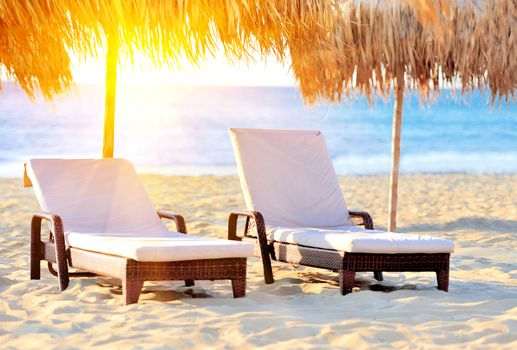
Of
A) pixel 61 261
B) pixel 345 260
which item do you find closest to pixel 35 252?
pixel 61 261

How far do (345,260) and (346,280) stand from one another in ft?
0.35

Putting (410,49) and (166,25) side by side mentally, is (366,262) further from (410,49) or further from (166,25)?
(410,49)

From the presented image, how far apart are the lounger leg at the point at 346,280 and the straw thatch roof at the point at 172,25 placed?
1.39 m

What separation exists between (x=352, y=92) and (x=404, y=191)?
229 inches

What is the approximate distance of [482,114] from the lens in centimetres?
3500

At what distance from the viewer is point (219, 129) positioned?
3312 cm

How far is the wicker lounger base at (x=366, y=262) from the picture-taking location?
438 cm

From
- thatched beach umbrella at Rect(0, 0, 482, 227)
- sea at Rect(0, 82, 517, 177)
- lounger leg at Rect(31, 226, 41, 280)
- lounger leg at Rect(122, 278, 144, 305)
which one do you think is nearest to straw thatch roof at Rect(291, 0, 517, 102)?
thatched beach umbrella at Rect(0, 0, 482, 227)

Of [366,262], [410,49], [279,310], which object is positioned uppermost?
[410,49]

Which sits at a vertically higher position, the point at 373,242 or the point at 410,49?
the point at 410,49

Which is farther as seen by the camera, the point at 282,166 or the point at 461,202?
the point at 461,202

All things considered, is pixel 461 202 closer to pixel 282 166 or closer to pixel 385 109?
pixel 282 166

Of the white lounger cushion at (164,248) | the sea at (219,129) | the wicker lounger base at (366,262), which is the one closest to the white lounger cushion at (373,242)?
the wicker lounger base at (366,262)

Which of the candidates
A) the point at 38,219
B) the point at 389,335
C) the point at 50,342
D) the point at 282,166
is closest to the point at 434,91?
the point at 282,166
